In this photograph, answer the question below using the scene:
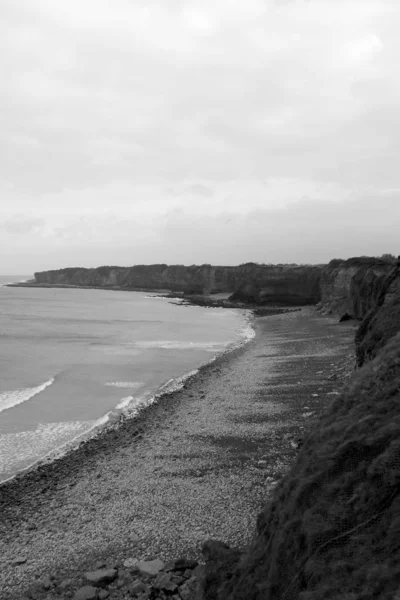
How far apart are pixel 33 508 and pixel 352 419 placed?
7590mm

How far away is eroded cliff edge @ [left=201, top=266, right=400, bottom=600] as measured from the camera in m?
3.69

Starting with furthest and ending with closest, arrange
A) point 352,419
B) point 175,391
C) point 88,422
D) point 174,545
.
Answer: point 175,391 → point 88,422 → point 174,545 → point 352,419

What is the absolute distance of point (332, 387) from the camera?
57.9 feet

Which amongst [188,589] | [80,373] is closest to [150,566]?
[188,589]

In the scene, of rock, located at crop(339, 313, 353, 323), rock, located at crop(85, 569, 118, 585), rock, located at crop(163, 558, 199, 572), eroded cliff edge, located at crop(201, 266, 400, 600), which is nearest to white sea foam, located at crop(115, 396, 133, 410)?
rock, located at crop(85, 569, 118, 585)

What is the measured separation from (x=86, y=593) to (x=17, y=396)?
1460 cm

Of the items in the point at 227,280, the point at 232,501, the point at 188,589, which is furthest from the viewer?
the point at 227,280

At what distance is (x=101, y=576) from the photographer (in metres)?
6.88

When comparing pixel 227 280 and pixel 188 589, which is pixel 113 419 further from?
pixel 227 280

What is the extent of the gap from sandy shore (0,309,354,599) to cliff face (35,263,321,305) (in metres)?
65.4

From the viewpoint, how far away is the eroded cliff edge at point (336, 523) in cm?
369

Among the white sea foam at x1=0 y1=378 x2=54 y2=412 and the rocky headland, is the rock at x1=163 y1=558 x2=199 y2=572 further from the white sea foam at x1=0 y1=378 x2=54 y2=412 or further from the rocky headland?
the white sea foam at x1=0 y1=378 x2=54 y2=412

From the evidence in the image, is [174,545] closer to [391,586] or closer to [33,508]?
[33,508]

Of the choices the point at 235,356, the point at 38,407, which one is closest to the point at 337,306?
the point at 235,356
